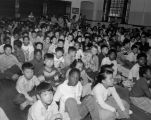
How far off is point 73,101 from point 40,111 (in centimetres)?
51

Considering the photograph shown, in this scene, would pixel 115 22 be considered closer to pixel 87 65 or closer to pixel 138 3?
pixel 138 3

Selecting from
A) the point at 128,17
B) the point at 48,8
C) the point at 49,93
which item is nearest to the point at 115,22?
the point at 128,17

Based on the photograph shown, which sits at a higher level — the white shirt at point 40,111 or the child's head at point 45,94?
the child's head at point 45,94

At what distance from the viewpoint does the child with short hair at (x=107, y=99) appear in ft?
9.11

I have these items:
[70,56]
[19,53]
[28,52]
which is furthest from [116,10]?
[19,53]

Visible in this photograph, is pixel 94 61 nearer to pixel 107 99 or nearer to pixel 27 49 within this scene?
pixel 27 49

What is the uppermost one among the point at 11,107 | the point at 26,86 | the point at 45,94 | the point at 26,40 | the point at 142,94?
Result: the point at 26,40

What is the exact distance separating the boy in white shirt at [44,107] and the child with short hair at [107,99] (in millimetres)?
608

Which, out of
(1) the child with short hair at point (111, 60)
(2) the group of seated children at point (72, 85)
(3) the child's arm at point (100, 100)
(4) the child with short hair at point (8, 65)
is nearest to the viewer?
(2) the group of seated children at point (72, 85)

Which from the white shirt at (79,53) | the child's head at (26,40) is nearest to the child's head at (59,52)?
the white shirt at (79,53)

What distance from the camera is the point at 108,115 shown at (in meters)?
2.77

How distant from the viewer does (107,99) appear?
10.1 ft

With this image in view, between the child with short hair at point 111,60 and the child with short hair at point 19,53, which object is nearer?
the child with short hair at point 111,60

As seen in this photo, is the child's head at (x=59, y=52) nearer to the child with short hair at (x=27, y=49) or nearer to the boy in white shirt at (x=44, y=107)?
the child with short hair at (x=27, y=49)
